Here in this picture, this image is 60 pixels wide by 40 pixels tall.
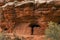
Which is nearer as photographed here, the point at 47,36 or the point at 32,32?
the point at 47,36

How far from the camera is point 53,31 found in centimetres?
1226

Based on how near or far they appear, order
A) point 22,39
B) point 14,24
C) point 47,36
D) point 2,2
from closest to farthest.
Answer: point 47,36
point 22,39
point 14,24
point 2,2

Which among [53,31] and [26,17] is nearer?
[53,31]

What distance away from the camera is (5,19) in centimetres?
1474

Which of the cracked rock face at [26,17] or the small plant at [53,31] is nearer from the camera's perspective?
the small plant at [53,31]

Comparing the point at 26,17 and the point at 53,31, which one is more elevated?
the point at 26,17

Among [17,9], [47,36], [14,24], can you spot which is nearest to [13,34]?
[14,24]

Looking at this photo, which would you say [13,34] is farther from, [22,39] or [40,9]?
[40,9]

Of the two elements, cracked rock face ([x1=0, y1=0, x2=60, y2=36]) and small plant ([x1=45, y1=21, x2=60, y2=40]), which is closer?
small plant ([x1=45, y1=21, x2=60, y2=40])

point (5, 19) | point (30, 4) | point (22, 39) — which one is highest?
point (30, 4)

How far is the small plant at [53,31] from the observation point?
12227 mm

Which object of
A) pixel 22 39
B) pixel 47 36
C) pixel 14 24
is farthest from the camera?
pixel 14 24

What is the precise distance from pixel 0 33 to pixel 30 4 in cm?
281

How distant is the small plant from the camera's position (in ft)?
40.1
